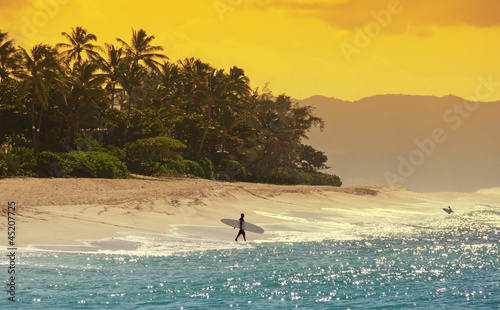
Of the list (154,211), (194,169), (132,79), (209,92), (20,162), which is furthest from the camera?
(209,92)

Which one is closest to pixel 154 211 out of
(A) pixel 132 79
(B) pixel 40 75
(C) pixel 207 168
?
(B) pixel 40 75

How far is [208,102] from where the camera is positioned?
64625 millimetres

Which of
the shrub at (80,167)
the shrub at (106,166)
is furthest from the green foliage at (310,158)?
the shrub at (80,167)

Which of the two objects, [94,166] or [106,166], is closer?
[94,166]

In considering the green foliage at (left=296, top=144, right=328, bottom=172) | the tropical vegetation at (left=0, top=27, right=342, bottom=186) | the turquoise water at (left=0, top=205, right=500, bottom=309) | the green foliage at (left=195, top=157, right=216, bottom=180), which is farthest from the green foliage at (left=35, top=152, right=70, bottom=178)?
the green foliage at (left=296, top=144, right=328, bottom=172)

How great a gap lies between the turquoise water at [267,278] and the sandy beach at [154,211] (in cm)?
284

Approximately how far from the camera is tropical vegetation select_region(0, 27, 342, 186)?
152 ft

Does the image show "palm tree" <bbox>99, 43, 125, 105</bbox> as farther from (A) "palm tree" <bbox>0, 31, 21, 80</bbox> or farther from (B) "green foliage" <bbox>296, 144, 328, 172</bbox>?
(B) "green foliage" <bbox>296, 144, 328, 172</bbox>

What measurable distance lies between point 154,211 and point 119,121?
1107 inches

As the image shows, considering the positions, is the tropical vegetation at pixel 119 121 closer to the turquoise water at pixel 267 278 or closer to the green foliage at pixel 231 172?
the green foliage at pixel 231 172

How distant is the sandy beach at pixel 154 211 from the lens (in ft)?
76.2

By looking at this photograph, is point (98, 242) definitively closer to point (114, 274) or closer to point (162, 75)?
point (114, 274)

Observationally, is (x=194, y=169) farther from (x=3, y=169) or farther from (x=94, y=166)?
(x=3, y=169)

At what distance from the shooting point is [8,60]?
164 feet
